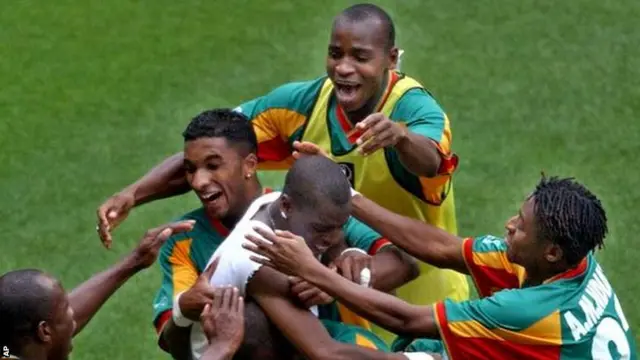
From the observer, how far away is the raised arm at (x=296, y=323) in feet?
19.2

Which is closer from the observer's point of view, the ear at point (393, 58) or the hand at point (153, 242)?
the hand at point (153, 242)

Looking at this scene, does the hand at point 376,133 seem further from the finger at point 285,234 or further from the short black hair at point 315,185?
the finger at point 285,234

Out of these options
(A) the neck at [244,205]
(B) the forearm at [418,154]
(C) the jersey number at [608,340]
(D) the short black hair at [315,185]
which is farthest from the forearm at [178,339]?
(C) the jersey number at [608,340]

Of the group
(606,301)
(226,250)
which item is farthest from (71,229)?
(606,301)

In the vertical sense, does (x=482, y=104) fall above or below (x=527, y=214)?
below

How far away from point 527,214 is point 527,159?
4315mm

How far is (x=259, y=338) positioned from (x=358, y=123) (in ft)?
3.86

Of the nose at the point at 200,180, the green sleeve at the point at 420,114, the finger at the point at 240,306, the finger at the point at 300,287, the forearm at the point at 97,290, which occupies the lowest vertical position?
the forearm at the point at 97,290

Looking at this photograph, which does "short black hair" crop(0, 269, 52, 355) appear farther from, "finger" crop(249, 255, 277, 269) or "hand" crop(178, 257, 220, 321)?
"finger" crop(249, 255, 277, 269)

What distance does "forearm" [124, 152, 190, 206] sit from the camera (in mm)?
7035

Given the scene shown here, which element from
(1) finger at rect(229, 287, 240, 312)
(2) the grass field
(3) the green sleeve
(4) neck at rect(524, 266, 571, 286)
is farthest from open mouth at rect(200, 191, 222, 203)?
(2) the grass field

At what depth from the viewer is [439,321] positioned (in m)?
6.04

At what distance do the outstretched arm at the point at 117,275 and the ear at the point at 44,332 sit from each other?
790 mm

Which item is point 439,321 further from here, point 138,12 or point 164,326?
point 138,12
